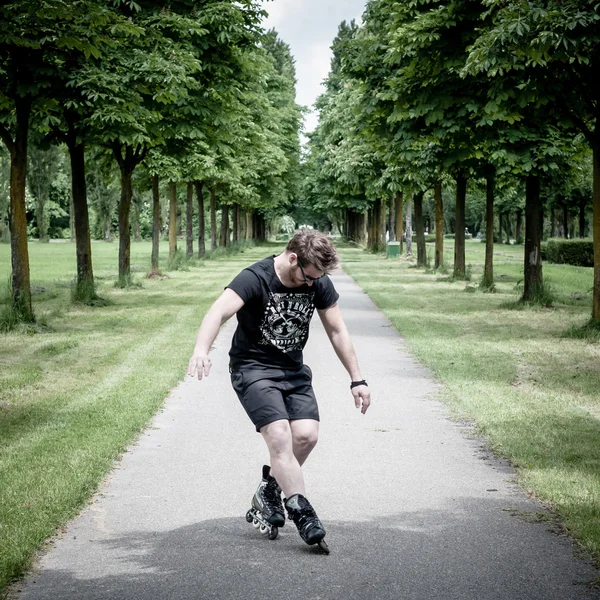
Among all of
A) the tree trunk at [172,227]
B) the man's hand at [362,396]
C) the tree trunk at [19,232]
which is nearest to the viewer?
the man's hand at [362,396]

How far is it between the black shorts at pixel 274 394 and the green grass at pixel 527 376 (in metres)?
1.63

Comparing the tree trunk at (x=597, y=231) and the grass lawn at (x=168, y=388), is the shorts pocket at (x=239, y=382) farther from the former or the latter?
the tree trunk at (x=597, y=231)

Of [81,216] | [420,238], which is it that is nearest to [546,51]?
[81,216]

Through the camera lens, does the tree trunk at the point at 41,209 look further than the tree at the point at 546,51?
Yes

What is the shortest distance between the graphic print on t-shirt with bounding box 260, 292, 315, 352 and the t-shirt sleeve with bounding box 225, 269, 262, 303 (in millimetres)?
92

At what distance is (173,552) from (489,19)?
12.1 m

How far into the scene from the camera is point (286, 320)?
16.7 ft

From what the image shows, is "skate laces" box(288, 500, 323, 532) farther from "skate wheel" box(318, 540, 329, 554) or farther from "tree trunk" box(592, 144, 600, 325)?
"tree trunk" box(592, 144, 600, 325)

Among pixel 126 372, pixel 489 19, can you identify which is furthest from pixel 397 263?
pixel 126 372

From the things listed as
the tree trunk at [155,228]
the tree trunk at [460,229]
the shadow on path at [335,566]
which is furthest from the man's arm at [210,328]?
the tree trunk at [155,228]

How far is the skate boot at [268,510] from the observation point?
5129mm

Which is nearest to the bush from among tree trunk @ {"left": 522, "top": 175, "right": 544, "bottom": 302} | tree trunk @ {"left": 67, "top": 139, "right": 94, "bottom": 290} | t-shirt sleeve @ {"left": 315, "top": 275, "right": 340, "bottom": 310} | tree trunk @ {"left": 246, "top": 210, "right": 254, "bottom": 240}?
tree trunk @ {"left": 522, "top": 175, "right": 544, "bottom": 302}

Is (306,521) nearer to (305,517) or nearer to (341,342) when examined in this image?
(305,517)

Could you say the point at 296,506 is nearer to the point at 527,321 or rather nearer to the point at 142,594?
the point at 142,594
